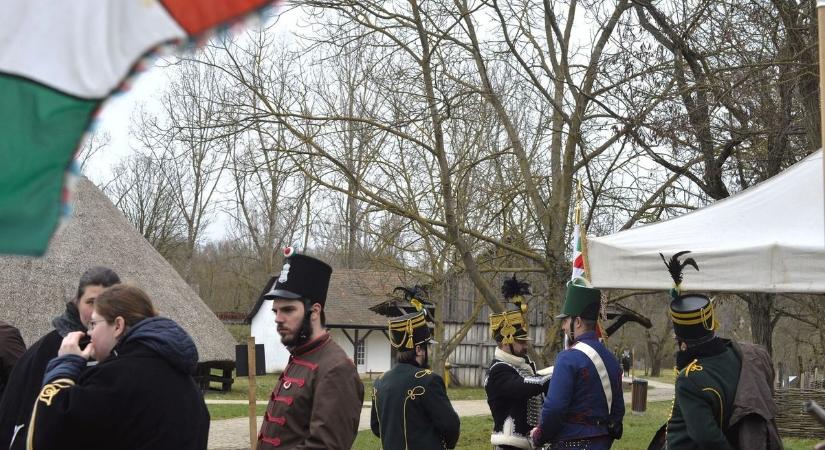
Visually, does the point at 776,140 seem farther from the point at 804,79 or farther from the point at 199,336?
the point at 199,336

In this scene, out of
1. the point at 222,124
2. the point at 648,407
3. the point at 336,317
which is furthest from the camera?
the point at 336,317

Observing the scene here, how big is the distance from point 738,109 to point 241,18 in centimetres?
863

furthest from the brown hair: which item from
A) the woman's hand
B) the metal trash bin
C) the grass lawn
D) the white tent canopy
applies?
the metal trash bin

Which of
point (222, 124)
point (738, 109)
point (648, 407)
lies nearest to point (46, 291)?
A: point (648, 407)

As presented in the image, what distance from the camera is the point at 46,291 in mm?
28719

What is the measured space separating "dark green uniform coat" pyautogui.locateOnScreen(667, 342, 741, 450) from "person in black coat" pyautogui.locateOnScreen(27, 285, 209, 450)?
2.84 metres

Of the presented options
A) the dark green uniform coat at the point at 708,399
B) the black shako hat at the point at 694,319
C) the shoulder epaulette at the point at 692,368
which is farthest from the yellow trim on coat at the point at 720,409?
the black shako hat at the point at 694,319

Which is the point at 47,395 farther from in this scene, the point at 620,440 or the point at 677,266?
the point at 620,440

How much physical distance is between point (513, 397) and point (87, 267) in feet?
78.4

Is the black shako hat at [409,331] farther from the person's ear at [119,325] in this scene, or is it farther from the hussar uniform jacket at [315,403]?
the person's ear at [119,325]

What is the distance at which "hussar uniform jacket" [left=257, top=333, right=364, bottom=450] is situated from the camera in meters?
4.99

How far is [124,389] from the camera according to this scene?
12.9ft

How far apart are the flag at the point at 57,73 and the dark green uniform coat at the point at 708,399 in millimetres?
4163

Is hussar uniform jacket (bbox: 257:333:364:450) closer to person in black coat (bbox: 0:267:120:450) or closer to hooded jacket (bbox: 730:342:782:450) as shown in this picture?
person in black coat (bbox: 0:267:120:450)
